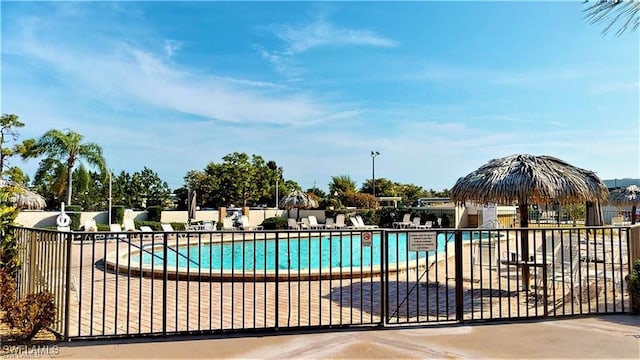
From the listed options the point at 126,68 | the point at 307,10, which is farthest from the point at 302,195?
the point at 307,10

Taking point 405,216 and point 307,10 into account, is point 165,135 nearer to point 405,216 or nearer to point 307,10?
point 405,216

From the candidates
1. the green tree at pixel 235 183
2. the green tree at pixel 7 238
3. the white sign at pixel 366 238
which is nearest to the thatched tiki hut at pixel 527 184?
the white sign at pixel 366 238

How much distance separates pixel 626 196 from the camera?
65.6ft

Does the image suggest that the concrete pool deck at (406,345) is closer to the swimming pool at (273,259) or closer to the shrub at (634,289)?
the shrub at (634,289)

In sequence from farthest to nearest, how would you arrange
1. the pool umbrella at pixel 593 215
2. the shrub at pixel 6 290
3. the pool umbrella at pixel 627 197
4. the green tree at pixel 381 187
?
1. the green tree at pixel 381 187
2. the pool umbrella at pixel 627 197
3. the pool umbrella at pixel 593 215
4. the shrub at pixel 6 290

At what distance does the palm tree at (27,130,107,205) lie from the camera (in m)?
25.6

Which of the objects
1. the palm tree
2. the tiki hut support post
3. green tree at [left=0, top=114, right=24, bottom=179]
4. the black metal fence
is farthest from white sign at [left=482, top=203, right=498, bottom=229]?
green tree at [left=0, top=114, right=24, bottom=179]

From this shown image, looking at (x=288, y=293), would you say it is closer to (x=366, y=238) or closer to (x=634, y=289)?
(x=366, y=238)

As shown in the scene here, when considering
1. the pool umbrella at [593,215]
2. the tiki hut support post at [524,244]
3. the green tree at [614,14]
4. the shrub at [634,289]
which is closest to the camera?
the green tree at [614,14]

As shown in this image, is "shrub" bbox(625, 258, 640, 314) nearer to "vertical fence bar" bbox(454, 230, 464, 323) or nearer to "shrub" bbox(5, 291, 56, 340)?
"vertical fence bar" bbox(454, 230, 464, 323)

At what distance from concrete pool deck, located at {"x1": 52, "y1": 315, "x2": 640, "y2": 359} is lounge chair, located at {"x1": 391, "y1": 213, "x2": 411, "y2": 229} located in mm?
18652

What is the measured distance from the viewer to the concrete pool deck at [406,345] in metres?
3.99

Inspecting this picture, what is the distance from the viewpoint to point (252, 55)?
13805 millimetres

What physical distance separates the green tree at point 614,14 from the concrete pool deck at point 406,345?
2.80 meters
